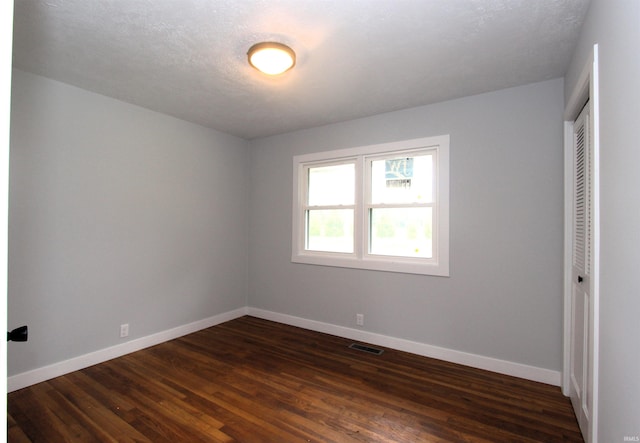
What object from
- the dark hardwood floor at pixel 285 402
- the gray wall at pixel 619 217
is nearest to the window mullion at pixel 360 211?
the dark hardwood floor at pixel 285 402

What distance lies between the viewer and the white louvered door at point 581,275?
76.8 inches

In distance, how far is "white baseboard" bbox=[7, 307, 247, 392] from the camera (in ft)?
8.28

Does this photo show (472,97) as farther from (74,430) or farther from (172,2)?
(74,430)

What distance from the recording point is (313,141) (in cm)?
406

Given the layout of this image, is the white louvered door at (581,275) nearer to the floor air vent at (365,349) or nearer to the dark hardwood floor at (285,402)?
the dark hardwood floor at (285,402)

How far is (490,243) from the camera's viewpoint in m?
2.91

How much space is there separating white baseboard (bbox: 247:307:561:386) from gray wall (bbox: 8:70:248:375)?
3.79ft

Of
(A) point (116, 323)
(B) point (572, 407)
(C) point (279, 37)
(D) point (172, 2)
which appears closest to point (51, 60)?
(D) point (172, 2)

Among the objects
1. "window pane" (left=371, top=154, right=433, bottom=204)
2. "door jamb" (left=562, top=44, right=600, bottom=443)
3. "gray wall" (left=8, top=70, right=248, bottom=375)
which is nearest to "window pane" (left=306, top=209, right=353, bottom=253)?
"window pane" (left=371, top=154, right=433, bottom=204)

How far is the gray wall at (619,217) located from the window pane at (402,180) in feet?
5.89

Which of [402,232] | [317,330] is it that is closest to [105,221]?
[317,330]

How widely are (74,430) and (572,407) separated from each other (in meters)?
3.45

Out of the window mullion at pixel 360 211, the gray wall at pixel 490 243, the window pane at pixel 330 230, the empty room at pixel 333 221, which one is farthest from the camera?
the window pane at pixel 330 230

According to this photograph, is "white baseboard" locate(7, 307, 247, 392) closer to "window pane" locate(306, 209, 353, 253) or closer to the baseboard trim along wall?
the baseboard trim along wall
